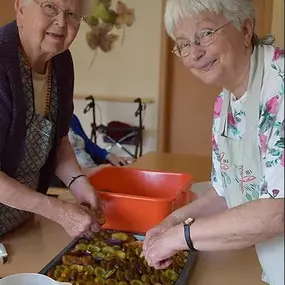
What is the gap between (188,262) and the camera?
966mm

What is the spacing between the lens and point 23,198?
3.24 ft

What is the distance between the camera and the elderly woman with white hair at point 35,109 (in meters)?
1.00

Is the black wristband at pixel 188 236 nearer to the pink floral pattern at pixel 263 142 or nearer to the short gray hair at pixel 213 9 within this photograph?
the pink floral pattern at pixel 263 142

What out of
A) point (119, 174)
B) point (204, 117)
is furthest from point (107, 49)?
point (119, 174)

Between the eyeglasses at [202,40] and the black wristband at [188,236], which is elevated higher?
the eyeglasses at [202,40]

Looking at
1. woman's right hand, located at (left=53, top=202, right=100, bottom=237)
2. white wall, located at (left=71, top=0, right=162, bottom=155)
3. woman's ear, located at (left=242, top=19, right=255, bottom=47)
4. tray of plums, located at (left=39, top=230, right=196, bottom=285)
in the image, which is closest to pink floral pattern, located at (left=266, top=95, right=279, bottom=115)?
woman's ear, located at (left=242, top=19, right=255, bottom=47)

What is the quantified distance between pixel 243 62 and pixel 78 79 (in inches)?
108

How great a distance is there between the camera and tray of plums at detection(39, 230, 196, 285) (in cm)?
89

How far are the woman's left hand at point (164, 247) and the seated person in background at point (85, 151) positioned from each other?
132 centimetres

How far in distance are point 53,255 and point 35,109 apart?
0.32m

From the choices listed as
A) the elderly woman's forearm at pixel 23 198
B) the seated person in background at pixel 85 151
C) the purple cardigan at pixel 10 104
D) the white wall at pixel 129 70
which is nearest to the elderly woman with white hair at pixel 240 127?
the elderly woman's forearm at pixel 23 198

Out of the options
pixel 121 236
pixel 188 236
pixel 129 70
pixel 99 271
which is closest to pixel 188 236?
pixel 188 236

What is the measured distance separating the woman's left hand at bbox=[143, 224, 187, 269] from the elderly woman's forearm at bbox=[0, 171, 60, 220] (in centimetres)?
23

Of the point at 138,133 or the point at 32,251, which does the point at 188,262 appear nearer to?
the point at 32,251
